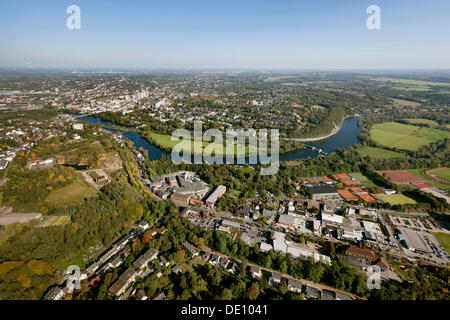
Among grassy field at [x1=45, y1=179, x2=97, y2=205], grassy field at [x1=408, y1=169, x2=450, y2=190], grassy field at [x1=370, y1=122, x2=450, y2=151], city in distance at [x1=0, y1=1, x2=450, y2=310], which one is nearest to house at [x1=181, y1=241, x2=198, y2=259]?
city in distance at [x1=0, y1=1, x2=450, y2=310]

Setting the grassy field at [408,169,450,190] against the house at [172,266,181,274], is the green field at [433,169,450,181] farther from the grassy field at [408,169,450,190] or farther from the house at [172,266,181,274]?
the house at [172,266,181,274]

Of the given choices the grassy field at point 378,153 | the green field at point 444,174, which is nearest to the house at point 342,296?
the green field at point 444,174

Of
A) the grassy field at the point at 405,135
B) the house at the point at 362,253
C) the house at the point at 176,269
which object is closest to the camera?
the house at the point at 176,269

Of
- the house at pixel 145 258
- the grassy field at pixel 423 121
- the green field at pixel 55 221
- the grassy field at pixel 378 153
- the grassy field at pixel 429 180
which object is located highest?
the grassy field at pixel 423 121

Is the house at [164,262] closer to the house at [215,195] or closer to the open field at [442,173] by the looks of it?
the house at [215,195]

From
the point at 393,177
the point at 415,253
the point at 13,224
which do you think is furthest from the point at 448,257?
the point at 13,224
